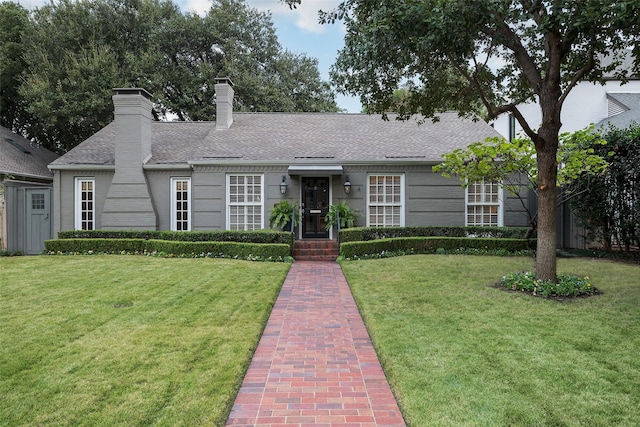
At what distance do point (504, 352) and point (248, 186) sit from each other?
10.2 meters

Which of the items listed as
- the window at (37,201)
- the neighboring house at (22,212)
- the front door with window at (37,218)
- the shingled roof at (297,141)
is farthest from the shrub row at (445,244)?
the window at (37,201)

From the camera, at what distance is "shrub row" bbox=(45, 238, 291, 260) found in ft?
35.0

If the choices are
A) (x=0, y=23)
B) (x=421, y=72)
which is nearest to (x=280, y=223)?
(x=421, y=72)

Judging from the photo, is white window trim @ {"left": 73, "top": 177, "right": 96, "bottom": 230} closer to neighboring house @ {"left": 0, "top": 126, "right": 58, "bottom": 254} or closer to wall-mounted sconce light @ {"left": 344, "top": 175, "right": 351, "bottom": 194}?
neighboring house @ {"left": 0, "top": 126, "right": 58, "bottom": 254}

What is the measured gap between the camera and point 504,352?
13.3ft

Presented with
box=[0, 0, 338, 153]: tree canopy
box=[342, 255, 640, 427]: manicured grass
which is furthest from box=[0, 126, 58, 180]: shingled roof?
box=[342, 255, 640, 427]: manicured grass

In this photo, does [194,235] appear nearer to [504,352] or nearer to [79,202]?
[79,202]

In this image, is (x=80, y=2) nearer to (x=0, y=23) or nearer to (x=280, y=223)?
(x=0, y=23)

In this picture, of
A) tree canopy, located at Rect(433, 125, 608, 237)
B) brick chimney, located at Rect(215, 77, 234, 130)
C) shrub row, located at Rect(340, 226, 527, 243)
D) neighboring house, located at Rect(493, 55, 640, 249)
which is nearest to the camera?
tree canopy, located at Rect(433, 125, 608, 237)

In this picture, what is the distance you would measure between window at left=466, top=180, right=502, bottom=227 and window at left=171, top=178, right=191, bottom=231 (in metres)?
9.27

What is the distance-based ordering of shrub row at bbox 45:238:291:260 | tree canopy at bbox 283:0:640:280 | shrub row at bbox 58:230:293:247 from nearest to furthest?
tree canopy at bbox 283:0:640:280
shrub row at bbox 45:238:291:260
shrub row at bbox 58:230:293:247

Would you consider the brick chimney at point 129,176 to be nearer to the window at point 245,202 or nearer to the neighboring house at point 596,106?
the window at point 245,202

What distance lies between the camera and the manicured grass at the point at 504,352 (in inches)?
117

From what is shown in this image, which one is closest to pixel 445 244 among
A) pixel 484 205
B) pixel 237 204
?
pixel 484 205
